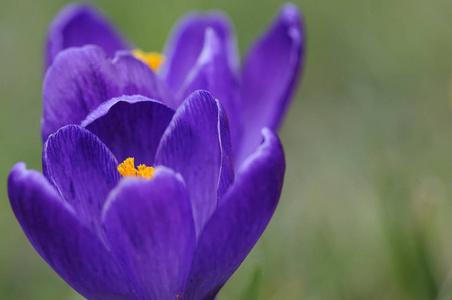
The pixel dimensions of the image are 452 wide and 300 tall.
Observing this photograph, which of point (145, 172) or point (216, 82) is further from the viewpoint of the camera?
point (216, 82)

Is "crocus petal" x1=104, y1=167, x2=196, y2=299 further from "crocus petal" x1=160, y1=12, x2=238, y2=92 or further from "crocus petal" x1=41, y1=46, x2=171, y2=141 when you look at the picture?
"crocus petal" x1=160, y1=12, x2=238, y2=92

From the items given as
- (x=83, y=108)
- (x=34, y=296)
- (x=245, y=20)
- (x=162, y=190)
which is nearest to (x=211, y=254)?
(x=162, y=190)

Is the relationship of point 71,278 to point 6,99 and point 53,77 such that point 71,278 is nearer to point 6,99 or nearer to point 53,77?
point 53,77

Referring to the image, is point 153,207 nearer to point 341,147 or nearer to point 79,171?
point 79,171

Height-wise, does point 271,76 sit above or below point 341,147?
above

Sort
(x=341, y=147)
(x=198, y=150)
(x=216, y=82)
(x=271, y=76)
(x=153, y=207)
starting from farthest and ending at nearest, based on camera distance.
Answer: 1. (x=341, y=147)
2. (x=271, y=76)
3. (x=216, y=82)
4. (x=198, y=150)
5. (x=153, y=207)

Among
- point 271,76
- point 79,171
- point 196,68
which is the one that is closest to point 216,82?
point 196,68
